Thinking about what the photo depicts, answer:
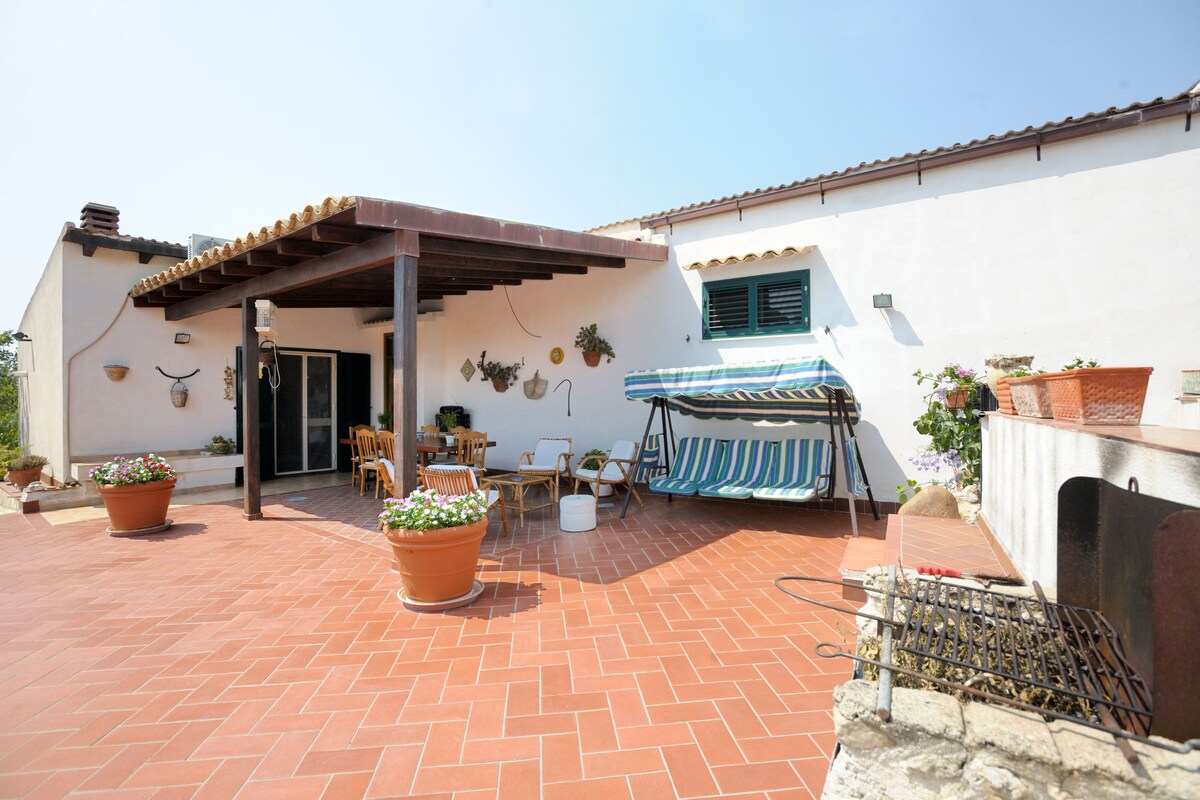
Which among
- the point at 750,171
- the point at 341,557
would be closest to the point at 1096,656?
the point at 341,557

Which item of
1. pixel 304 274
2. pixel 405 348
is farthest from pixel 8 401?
pixel 405 348

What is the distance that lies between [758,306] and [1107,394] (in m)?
4.58

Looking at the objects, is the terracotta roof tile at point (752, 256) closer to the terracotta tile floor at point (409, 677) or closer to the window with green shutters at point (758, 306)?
the window with green shutters at point (758, 306)

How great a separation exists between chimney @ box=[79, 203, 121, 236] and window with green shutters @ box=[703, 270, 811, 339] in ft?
28.1

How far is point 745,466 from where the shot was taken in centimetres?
630

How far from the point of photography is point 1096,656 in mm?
1728

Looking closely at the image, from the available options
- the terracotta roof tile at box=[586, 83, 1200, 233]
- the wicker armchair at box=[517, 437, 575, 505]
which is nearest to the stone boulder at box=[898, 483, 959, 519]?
the terracotta roof tile at box=[586, 83, 1200, 233]

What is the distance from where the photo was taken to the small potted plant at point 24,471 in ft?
25.2

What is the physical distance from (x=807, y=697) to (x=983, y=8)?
698cm

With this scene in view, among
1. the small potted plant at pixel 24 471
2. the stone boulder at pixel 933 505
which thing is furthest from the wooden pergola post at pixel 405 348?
the small potted plant at pixel 24 471

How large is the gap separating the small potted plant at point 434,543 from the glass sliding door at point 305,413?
7094 mm

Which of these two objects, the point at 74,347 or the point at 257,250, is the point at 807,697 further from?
the point at 74,347

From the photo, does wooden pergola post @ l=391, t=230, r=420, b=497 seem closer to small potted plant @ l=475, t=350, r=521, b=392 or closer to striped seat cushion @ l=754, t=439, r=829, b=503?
striped seat cushion @ l=754, t=439, r=829, b=503

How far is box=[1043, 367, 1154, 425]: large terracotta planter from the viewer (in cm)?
221
